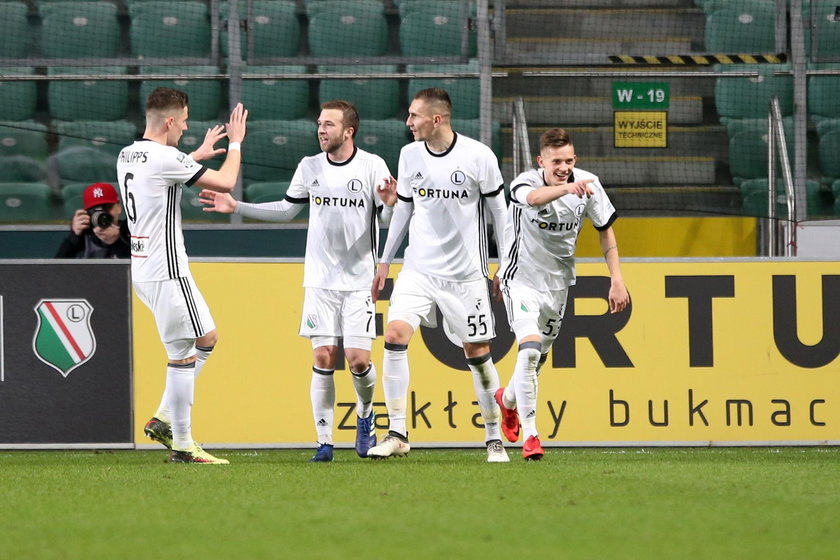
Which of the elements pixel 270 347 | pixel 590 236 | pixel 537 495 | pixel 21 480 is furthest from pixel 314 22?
pixel 537 495

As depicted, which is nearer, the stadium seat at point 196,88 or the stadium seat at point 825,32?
the stadium seat at point 196,88

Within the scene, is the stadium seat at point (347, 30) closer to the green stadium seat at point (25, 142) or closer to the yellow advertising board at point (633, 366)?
the green stadium seat at point (25, 142)

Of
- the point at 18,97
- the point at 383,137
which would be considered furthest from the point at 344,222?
the point at 18,97

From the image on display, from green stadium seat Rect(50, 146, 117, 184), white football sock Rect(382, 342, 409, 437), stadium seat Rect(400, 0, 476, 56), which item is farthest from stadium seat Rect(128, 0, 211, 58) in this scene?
white football sock Rect(382, 342, 409, 437)

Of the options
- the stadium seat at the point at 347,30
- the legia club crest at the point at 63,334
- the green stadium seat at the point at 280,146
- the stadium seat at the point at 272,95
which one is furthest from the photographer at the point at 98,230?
the stadium seat at the point at 347,30

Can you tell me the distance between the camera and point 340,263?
723 cm

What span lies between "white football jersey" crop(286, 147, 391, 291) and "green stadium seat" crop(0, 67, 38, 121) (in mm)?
5526

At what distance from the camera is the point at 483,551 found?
398 cm

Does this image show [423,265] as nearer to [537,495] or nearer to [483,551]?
[537,495]

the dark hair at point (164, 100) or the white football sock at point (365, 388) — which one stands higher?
the dark hair at point (164, 100)

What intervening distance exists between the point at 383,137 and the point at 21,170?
3299 millimetres

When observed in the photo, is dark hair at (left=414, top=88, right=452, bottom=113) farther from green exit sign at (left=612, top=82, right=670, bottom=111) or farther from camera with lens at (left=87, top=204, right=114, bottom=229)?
green exit sign at (left=612, top=82, right=670, bottom=111)

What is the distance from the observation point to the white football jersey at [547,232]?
7215mm

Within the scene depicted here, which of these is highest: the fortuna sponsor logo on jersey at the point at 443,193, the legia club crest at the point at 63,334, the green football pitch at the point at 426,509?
the fortuna sponsor logo on jersey at the point at 443,193
